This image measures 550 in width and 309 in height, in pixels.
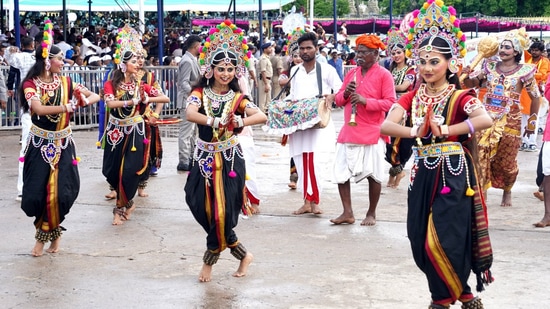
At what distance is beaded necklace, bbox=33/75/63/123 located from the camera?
25.1ft

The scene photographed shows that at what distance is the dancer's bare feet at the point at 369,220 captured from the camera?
8971 millimetres

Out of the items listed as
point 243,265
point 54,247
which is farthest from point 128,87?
point 243,265

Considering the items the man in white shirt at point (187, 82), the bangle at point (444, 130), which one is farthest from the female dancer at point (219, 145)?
the man in white shirt at point (187, 82)

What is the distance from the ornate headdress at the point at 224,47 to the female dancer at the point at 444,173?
5.57 feet

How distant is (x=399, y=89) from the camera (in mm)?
11078

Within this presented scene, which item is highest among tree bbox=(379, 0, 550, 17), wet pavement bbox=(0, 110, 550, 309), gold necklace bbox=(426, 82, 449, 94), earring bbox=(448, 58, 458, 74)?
tree bbox=(379, 0, 550, 17)

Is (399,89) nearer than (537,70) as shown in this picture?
Yes

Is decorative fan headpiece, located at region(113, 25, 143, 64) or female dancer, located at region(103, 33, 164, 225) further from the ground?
decorative fan headpiece, located at region(113, 25, 143, 64)

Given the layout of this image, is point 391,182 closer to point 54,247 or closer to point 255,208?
point 255,208

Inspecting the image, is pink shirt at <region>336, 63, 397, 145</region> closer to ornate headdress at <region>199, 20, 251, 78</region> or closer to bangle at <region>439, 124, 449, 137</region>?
ornate headdress at <region>199, 20, 251, 78</region>

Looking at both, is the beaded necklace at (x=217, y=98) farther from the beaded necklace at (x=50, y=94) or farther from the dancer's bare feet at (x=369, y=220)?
the dancer's bare feet at (x=369, y=220)

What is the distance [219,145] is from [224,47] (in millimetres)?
775

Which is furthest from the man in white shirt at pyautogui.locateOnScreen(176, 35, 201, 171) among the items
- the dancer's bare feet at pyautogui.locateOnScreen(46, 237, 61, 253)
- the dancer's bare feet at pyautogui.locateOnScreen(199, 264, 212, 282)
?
the dancer's bare feet at pyautogui.locateOnScreen(199, 264, 212, 282)

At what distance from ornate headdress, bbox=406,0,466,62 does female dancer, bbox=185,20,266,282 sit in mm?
1512
